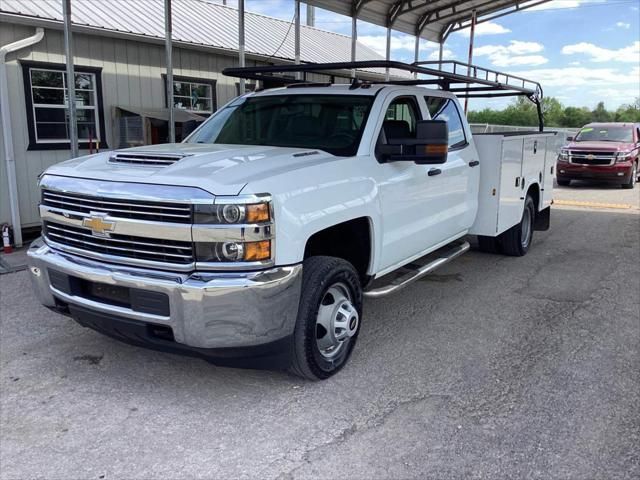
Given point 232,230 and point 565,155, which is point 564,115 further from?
point 232,230

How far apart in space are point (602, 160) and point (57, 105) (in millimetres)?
14352

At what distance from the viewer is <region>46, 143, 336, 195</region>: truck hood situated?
3.33m

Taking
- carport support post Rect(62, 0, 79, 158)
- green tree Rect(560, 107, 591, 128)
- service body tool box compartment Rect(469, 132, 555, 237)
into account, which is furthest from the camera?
green tree Rect(560, 107, 591, 128)

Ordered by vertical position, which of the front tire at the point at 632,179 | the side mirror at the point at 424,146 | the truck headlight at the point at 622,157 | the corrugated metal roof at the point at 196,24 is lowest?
the front tire at the point at 632,179

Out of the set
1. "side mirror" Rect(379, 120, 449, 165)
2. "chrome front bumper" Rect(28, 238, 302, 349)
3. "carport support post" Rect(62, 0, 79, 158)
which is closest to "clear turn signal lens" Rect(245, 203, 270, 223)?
"chrome front bumper" Rect(28, 238, 302, 349)

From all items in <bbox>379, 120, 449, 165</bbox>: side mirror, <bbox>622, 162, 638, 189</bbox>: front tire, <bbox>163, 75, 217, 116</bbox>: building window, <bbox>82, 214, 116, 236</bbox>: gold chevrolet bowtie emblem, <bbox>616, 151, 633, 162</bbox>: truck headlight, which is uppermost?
<bbox>163, 75, 217, 116</bbox>: building window

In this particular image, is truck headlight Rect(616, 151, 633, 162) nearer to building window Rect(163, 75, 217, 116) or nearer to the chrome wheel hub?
building window Rect(163, 75, 217, 116)

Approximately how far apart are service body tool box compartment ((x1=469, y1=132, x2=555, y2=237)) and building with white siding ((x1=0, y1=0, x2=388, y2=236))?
8.64 ft

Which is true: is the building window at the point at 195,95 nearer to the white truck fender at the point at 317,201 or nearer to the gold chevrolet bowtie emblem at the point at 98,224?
the white truck fender at the point at 317,201

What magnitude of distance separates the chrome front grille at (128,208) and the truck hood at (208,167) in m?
0.13

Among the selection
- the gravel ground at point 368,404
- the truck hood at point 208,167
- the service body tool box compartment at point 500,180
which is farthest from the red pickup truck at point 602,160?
the truck hood at point 208,167

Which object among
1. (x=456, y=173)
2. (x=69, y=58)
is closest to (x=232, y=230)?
(x=456, y=173)

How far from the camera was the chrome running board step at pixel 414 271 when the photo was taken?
4533mm

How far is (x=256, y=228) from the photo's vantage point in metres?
3.26
